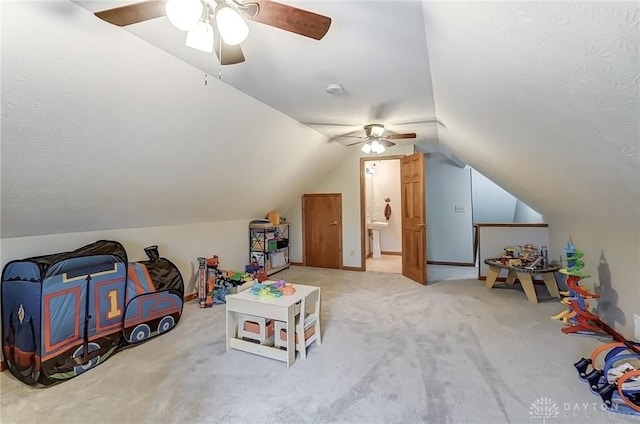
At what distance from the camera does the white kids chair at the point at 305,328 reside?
2592 mm

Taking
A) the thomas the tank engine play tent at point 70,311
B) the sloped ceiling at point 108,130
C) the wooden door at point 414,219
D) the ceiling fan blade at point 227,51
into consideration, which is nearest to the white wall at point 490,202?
the wooden door at point 414,219

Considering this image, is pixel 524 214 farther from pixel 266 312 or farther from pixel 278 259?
pixel 266 312

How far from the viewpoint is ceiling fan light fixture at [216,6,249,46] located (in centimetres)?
131

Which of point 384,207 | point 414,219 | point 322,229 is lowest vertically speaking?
point 322,229

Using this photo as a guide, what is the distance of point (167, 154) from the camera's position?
9.23 feet

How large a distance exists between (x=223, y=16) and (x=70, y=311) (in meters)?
2.39

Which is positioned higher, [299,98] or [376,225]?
[299,98]

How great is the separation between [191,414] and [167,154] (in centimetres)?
204

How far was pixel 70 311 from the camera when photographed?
2373 millimetres

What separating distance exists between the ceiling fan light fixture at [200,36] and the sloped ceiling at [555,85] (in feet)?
3.33

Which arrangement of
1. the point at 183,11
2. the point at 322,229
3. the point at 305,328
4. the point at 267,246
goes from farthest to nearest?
the point at 322,229
the point at 267,246
the point at 305,328
the point at 183,11

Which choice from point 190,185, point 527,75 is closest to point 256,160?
point 190,185

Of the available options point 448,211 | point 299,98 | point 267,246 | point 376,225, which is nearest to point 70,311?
point 299,98

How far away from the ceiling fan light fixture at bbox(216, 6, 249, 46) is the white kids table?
5.99ft
